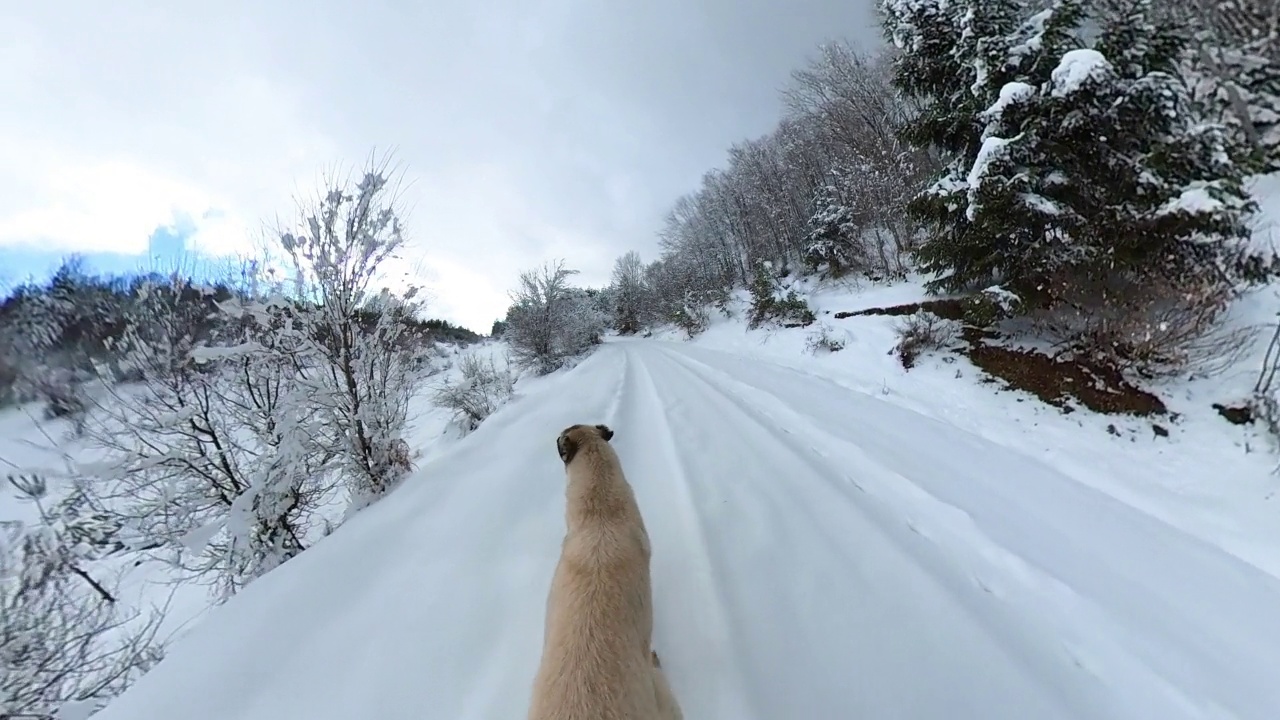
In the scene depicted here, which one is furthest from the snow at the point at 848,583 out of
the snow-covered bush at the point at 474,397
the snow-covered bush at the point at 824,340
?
the snow-covered bush at the point at 474,397

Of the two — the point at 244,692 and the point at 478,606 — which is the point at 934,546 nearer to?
the point at 478,606

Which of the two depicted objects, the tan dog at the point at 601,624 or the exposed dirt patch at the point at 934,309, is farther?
the exposed dirt patch at the point at 934,309

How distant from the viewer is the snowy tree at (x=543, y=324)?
2039 centimetres

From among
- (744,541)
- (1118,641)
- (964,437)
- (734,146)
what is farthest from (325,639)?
(734,146)

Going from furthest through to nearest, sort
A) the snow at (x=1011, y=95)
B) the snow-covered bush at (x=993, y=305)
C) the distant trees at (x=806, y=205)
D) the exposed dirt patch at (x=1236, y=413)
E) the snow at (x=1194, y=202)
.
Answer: the distant trees at (x=806, y=205) < the snow-covered bush at (x=993, y=305) < the snow at (x=1011, y=95) < the snow at (x=1194, y=202) < the exposed dirt patch at (x=1236, y=413)

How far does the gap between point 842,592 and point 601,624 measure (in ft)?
5.41

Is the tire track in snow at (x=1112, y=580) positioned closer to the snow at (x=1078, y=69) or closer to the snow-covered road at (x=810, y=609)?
the snow-covered road at (x=810, y=609)

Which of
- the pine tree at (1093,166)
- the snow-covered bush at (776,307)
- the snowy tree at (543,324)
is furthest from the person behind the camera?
the snowy tree at (543,324)

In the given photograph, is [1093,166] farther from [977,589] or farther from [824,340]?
[977,589]

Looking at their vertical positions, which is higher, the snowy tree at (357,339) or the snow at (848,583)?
the snowy tree at (357,339)

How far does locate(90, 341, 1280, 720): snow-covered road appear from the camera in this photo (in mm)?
1778

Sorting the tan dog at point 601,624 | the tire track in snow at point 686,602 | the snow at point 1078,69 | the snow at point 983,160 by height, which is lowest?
the tire track in snow at point 686,602

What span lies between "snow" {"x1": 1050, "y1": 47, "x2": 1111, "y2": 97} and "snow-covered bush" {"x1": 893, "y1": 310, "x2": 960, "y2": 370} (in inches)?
130

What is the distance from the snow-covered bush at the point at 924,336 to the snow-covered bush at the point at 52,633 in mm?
9716
